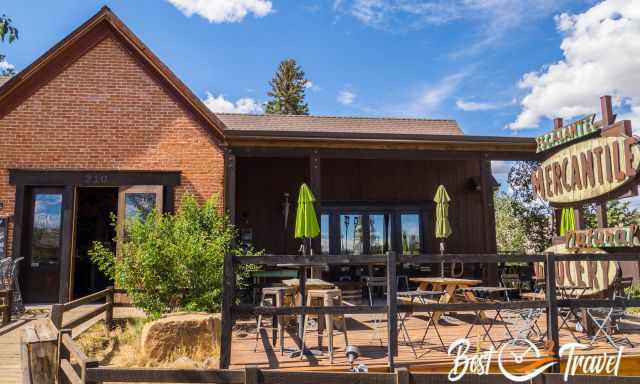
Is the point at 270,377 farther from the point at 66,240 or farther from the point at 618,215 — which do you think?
the point at 618,215

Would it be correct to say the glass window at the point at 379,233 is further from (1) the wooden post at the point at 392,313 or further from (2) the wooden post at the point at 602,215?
(1) the wooden post at the point at 392,313

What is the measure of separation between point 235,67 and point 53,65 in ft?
82.9

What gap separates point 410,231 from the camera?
12344 millimetres

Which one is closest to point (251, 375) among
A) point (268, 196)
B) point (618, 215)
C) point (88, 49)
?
point (88, 49)

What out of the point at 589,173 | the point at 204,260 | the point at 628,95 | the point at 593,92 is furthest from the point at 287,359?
the point at 593,92

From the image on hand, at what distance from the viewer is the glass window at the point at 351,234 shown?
12.2m

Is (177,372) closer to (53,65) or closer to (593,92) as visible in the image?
(53,65)

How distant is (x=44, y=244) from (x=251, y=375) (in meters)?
7.90

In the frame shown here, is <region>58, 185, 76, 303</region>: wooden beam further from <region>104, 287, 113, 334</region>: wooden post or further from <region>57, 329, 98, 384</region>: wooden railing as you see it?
<region>57, 329, 98, 384</region>: wooden railing

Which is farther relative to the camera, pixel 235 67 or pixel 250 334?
pixel 235 67

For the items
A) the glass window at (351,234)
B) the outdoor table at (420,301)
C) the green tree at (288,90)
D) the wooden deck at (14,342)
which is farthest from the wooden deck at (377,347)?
the green tree at (288,90)

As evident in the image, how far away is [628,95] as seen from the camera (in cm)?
7750

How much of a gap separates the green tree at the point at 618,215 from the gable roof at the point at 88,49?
13.9 metres

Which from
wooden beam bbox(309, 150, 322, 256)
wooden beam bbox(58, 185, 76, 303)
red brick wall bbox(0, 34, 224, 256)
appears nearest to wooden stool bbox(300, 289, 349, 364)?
wooden beam bbox(309, 150, 322, 256)
